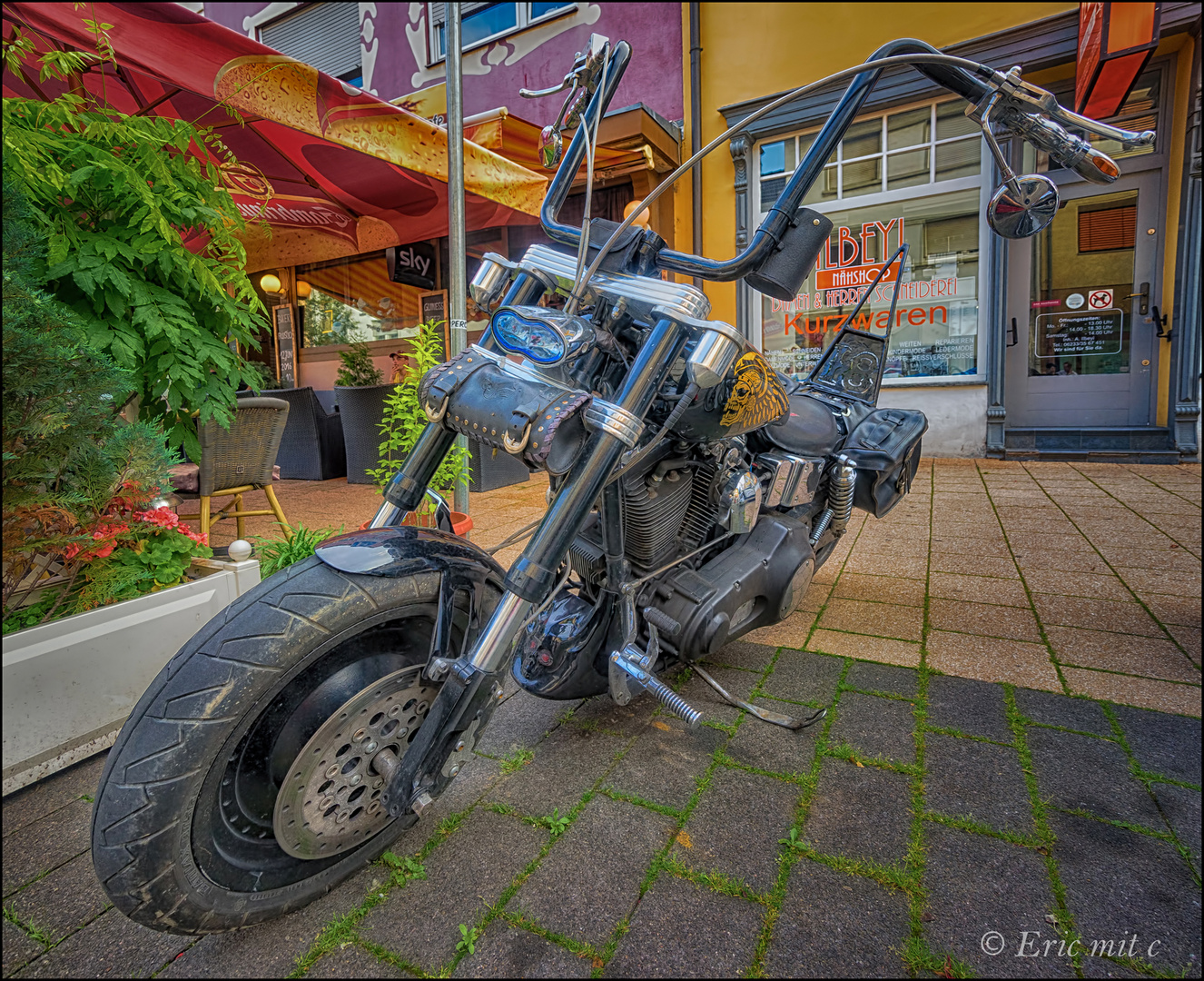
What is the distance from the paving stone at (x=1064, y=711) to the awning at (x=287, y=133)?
3.28 metres

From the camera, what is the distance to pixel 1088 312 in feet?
18.2

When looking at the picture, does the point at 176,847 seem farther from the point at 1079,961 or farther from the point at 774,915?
the point at 1079,961

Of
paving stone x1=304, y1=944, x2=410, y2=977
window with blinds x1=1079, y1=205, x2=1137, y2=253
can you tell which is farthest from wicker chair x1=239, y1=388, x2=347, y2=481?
window with blinds x1=1079, y1=205, x2=1137, y2=253

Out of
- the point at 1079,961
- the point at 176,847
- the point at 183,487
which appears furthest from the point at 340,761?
the point at 183,487

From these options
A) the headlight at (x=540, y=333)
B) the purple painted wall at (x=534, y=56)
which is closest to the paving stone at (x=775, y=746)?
the headlight at (x=540, y=333)

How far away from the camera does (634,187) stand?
258 inches

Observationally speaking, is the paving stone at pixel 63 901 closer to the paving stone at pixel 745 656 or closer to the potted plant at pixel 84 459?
the potted plant at pixel 84 459

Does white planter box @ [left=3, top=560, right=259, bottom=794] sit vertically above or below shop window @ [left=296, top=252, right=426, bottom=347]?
below

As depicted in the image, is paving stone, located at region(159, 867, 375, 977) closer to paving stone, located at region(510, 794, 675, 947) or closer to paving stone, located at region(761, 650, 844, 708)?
paving stone, located at region(510, 794, 675, 947)

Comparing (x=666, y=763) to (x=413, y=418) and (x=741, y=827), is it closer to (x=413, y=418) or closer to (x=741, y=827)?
(x=741, y=827)

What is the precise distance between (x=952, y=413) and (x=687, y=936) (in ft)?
19.4

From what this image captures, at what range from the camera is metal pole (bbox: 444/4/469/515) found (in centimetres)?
286

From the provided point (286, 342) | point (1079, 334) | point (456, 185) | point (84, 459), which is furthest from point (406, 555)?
point (286, 342)

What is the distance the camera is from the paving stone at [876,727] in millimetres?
1686
